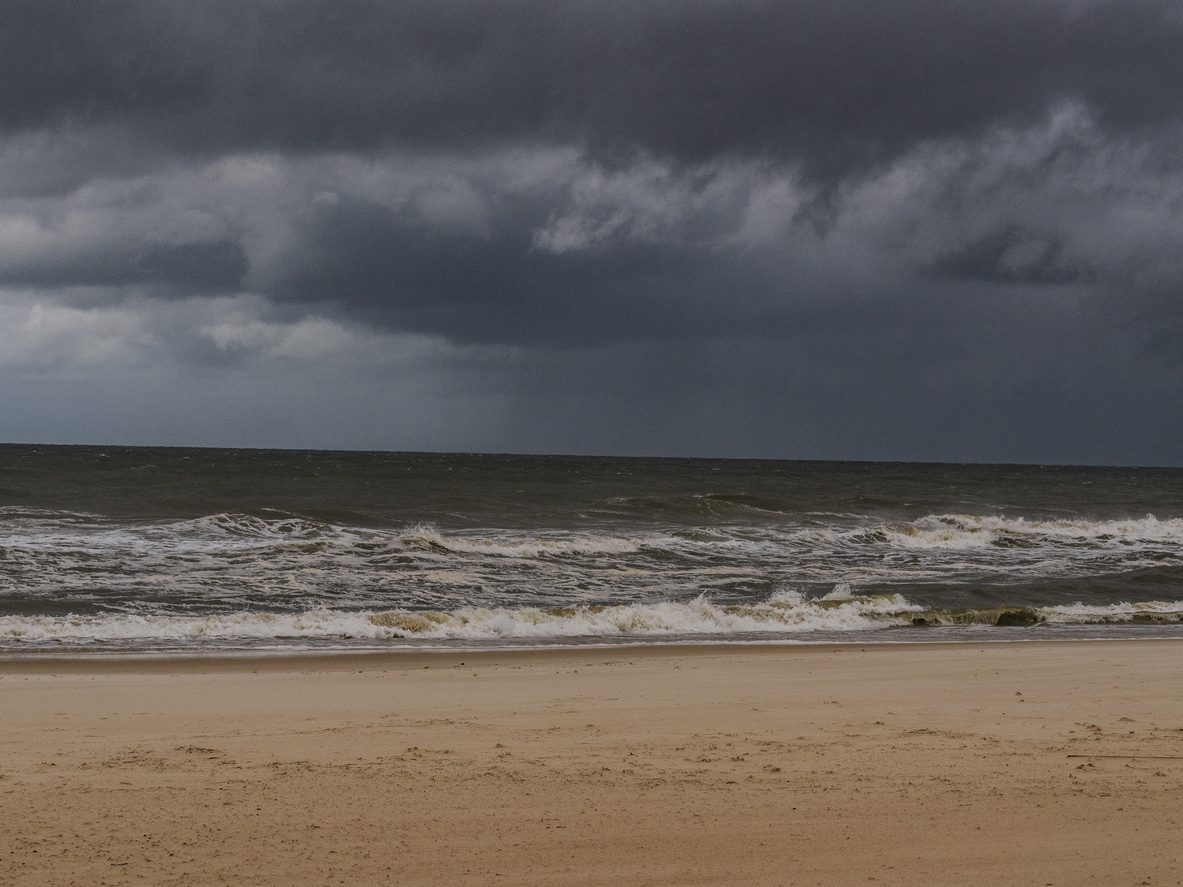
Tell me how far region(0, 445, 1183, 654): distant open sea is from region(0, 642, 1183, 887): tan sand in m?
4.82

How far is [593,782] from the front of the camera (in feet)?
19.9

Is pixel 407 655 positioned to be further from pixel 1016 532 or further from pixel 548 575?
pixel 1016 532

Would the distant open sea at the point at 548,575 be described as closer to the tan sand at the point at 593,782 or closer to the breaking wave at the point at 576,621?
the breaking wave at the point at 576,621

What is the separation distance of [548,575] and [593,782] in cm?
1523

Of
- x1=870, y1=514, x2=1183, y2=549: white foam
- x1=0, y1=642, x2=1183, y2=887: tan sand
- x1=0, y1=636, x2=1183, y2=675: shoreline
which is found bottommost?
x1=0, y1=636, x2=1183, y2=675: shoreline

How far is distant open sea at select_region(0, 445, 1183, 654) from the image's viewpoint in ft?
48.9

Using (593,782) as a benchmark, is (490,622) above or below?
below

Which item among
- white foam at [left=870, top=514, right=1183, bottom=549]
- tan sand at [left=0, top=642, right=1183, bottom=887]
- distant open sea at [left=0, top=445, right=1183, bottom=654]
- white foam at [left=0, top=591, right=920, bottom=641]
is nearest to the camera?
tan sand at [left=0, top=642, right=1183, bottom=887]

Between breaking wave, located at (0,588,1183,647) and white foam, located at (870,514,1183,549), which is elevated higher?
white foam, located at (870,514,1183,549)

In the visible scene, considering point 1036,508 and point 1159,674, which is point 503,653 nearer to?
point 1159,674

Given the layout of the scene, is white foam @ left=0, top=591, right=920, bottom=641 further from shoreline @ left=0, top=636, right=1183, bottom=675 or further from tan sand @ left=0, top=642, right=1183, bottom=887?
tan sand @ left=0, top=642, right=1183, bottom=887

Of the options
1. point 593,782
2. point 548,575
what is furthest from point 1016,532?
point 593,782

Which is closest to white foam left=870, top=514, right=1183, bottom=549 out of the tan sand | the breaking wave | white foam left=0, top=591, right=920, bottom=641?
the breaking wave

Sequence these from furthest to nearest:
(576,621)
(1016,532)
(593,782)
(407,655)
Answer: (1016,532), (576,621), (407,655), (593,782)
